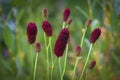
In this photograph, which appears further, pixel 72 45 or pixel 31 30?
pixel 72 45

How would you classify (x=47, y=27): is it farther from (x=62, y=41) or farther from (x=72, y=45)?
(x=72, y=45)

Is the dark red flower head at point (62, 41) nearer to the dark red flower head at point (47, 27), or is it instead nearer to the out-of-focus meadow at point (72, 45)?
the dark red flower head at point (47, 27)

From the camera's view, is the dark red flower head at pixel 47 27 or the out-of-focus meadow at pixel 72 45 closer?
the dark red flower head at pixel 47 27

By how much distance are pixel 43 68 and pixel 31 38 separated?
0.51 m

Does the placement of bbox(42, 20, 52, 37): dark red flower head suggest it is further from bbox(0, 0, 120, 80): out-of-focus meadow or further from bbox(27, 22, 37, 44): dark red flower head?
bbox(0, 0, 120, 80): out-of-focus meadow

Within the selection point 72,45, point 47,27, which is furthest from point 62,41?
point 72,45

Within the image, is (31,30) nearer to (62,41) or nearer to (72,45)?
(62,41)

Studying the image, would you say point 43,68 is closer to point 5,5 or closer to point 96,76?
point 96,76

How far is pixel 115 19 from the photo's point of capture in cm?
111

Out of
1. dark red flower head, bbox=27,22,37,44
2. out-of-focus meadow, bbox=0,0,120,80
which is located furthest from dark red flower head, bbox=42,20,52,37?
out-of-focus meadow, bbox=0,0,120,80

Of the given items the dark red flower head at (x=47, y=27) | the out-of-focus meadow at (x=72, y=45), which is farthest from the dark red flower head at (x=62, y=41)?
the out-of-focus meadow at (x=72, y=45)

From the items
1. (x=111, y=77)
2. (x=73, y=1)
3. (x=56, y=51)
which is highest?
(x=56, y=51)

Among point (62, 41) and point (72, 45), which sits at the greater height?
point (62, 41)

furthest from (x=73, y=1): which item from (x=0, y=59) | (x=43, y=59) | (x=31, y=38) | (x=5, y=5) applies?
(x=31, y=38)
